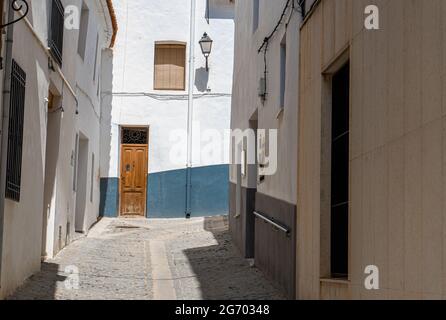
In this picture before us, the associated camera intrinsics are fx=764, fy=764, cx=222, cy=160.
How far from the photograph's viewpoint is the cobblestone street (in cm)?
923

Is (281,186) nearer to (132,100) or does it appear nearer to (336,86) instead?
(336,86)

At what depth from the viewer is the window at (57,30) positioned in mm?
10655

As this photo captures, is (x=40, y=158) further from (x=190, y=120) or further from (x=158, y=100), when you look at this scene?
(x=158, y=100)

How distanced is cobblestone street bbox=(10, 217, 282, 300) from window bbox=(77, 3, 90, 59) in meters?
3.70

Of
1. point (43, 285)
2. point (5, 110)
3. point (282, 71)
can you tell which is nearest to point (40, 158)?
point (43, 285)

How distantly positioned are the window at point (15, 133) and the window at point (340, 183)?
3.31 m

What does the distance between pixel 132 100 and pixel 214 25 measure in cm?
311

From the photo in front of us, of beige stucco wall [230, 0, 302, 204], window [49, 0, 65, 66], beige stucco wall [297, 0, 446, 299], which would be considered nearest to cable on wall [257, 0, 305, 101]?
beige stucco wall [230, 0, 302, 204]

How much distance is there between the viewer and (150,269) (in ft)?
38.7

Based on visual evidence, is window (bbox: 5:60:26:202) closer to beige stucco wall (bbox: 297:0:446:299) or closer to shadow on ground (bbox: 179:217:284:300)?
shadow on ground (bbox: 179:217:284:300)

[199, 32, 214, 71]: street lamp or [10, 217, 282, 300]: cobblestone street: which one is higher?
[199, 32, 214, 71]: street lamp

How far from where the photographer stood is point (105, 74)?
20.7 metres

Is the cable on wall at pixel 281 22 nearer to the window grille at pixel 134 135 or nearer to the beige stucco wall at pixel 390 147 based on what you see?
the beige stucco wall at pixel 390 147
